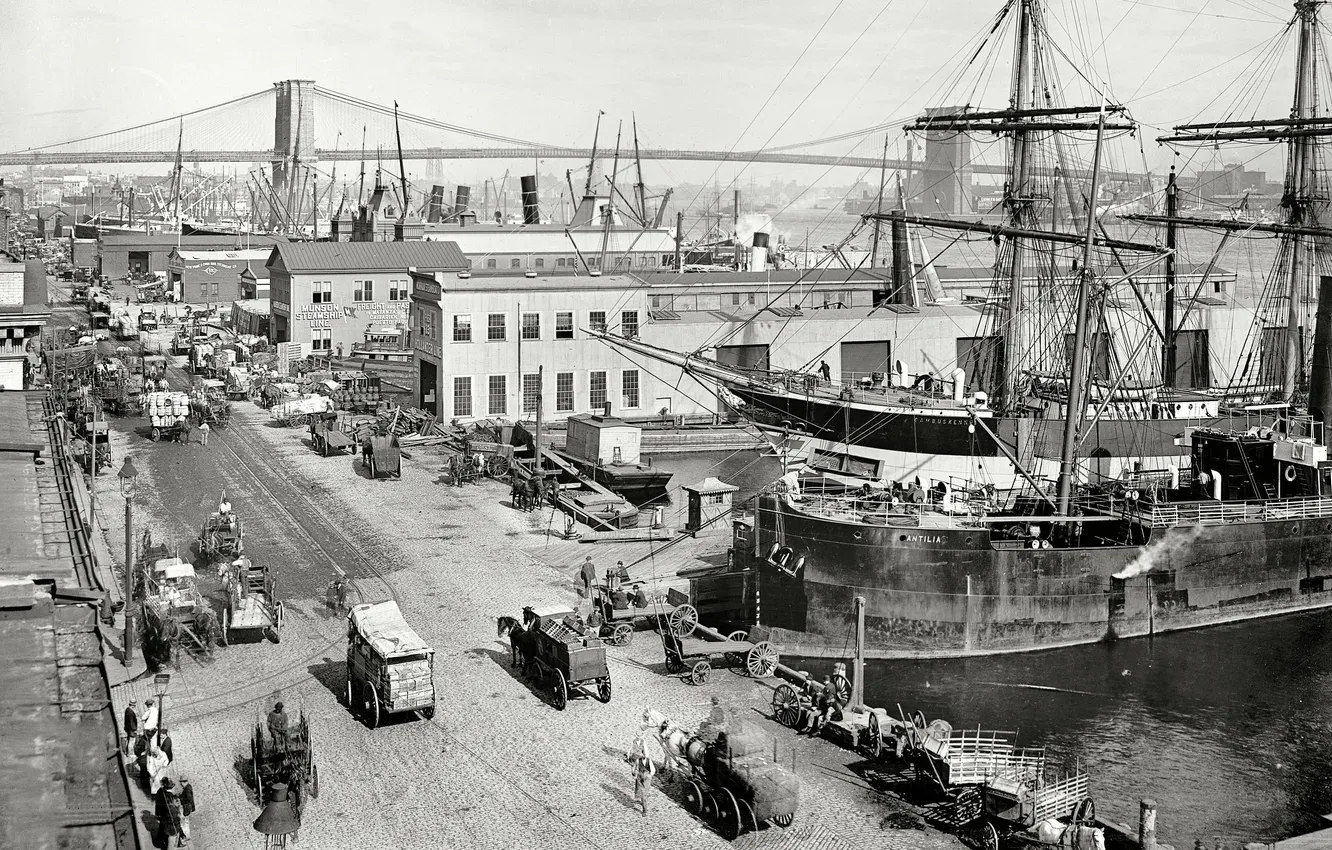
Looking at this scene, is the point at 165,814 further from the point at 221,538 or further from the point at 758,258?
the point at 758,258

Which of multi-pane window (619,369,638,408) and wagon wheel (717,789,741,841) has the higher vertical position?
multi-pane window (619,369,638,408)

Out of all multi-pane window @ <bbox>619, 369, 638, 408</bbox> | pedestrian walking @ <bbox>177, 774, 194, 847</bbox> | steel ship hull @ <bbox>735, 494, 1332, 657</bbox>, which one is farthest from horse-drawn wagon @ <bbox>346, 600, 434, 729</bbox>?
multi-pane window @ <bbox>619, 369, 638, 408</bbox>

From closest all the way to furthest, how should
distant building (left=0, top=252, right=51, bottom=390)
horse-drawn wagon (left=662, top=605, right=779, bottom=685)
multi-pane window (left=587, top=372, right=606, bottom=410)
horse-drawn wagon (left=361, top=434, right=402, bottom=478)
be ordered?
horse-drawn wagon (left=662, top=605, right=779, bottom=685)
horse-drawn wagon (left=361, top=434, right=402, bottom=478)
distant building (left=0, top=252, right=51, bottom=390)
multi-pane window (left=587, top=372, right=606, bottom=410)

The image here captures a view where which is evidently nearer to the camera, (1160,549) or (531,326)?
(1160,549)

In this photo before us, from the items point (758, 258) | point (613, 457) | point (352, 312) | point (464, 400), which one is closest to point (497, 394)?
point (464, 400)

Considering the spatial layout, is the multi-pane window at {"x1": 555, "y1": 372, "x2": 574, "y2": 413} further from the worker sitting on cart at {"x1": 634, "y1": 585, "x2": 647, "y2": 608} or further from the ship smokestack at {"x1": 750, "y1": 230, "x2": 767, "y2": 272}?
the ship smokestack at {"x1": 750, "y1": 230, "x2": 767, "y2": 272}

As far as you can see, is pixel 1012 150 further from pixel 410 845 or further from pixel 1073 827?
pixel 410 845
